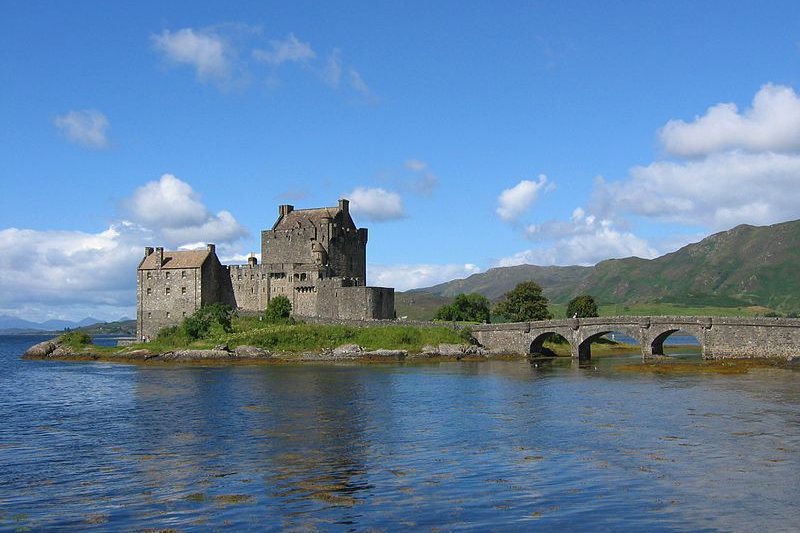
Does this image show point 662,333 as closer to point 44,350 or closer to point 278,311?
point 278,311

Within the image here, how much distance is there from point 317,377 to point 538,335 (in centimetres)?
2867

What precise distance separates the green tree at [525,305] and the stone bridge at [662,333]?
39.2 ft

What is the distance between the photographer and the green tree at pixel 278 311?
84.3 m

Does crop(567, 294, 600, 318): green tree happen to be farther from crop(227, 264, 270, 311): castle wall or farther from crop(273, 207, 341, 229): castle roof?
crop(227, 264, 270, 311): castle wall

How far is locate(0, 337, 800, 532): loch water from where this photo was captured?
734 inches

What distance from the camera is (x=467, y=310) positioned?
10025 centimetres

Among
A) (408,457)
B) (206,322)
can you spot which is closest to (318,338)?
(206,322)

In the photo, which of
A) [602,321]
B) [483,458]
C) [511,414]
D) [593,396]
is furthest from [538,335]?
[483,458]

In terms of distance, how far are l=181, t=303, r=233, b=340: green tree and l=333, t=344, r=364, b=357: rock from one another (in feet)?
41.7

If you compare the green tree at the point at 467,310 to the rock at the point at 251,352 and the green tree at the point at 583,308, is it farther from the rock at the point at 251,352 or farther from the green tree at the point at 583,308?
the rock at the point at 251,352

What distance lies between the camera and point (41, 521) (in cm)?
1842

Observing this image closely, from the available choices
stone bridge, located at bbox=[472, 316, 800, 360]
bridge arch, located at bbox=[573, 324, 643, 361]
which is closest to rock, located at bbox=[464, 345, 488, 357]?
stone bridge, located at bbox=[472, 316, 800, 360]

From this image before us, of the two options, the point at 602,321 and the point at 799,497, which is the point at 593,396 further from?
the point at 602,321

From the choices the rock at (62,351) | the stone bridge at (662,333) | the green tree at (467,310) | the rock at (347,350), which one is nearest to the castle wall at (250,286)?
the rock at (347,350)
